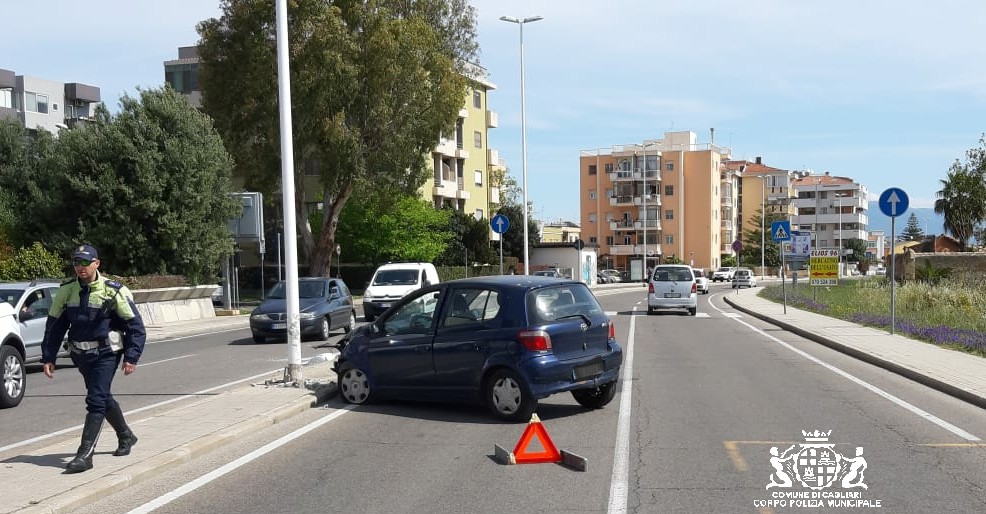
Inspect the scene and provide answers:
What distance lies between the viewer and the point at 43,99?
74.6 metres

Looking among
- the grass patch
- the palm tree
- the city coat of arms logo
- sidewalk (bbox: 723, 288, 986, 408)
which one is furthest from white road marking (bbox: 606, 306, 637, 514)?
the palm tree

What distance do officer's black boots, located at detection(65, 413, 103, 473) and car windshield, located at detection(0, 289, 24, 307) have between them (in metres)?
9.92

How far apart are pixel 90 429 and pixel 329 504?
226 centimetres

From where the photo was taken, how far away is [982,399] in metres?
10.8

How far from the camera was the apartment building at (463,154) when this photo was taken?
63.9m

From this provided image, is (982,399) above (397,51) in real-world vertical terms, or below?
below

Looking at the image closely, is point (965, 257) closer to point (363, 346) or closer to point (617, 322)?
point (617, 322)

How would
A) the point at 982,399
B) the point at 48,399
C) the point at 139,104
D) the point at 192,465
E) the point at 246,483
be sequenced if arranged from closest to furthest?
the point at 246,483 → the point at 192,465 → the point at 982,399 → the point at 48,399 → the point at 139,104

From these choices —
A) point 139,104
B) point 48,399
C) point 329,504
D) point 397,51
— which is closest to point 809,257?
point 397,51

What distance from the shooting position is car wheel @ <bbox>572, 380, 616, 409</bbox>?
34.8ft

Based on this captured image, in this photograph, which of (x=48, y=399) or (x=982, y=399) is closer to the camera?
(x=982, y=399)

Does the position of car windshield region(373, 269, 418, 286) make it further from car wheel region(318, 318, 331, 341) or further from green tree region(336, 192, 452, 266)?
green tree region(336, 192, 452, 266)

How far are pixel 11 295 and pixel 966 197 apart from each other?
51.9 m

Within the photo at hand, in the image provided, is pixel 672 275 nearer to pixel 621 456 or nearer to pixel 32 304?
pixel 32 304
